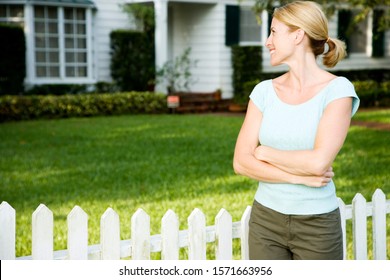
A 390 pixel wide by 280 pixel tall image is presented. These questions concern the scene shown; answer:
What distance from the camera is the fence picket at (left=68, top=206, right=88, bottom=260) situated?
117 inches

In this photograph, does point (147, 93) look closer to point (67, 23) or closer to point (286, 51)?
point (67, 23)

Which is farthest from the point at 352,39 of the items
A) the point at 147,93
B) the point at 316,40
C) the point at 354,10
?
the point at 316,40

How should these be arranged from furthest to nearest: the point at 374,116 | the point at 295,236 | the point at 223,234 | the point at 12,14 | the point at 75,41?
1. the point at 75,41
2. the point at 12,14
3. the point at 374,116
4. the point at 223,234
5. the point at 295,236

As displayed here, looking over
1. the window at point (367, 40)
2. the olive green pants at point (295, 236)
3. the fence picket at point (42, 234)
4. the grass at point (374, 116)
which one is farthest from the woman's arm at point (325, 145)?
the window at point (367, 40)

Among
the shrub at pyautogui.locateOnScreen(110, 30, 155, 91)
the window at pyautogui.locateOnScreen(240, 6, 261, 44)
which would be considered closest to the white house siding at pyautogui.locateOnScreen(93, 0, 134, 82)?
the shrub at pyautogui.locateOnScreen(110, 30, 155, 91)

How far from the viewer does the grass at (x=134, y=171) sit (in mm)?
7012

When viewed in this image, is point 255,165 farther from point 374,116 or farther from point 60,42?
point 60,42

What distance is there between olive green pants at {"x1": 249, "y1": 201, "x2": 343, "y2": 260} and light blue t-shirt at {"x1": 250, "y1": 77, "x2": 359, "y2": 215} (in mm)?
29

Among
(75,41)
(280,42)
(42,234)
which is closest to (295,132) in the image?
(280,42)

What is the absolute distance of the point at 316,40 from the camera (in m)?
2.75

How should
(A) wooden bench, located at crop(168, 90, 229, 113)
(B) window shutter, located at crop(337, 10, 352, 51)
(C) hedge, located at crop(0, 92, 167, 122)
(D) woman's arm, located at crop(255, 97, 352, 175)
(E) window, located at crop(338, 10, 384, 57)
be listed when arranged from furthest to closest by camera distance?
1. (E) window, located at crop(338, 10, 384, 57)
2. (B) window shutter, located at crop(337, 10, 352, 51)
3. (A) wooden bench, located at crop(168, 90, 229, 113)
4. (C) hedge, located at crop(0, 92, 167, 122)
5. (D) woman's arm, located at crop(255, 97, 352, 175)

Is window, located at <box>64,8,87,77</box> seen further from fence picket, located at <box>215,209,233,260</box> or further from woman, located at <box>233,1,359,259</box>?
woman, located at <box>233,1,359,259</box>

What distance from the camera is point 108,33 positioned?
61.9 ft

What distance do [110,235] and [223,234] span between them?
0.58 meters
